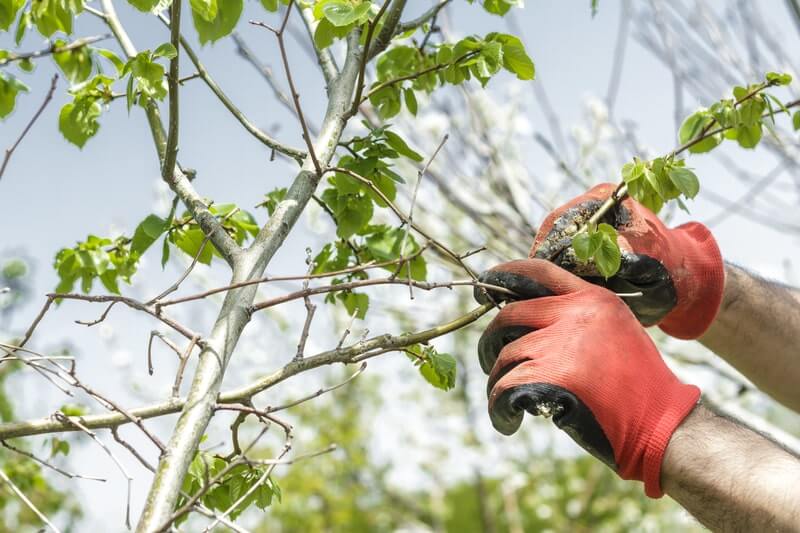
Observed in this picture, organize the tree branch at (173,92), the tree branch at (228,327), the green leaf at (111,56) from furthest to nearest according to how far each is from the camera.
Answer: the green leaf at (111,56) < the tree branch at (173,92) < the tree branch at (228,327)

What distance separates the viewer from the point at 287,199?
1.75 meters

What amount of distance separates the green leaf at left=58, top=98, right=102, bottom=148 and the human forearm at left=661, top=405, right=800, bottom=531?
5.18 feet

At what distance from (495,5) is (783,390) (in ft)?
5.40

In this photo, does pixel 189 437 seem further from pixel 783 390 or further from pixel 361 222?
pixel 783 390

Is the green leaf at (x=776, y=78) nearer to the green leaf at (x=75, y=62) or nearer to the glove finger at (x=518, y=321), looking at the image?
the glove finger at (x=518, y=321)

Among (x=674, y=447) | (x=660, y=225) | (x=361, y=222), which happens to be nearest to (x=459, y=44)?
(x=361, y=222)

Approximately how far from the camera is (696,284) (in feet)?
7.66

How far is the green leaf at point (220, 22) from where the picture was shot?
156cm

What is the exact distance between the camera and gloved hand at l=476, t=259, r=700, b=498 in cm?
173

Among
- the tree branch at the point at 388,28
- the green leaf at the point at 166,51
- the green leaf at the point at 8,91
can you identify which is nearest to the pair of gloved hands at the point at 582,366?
the tree branch at the point at 388,28

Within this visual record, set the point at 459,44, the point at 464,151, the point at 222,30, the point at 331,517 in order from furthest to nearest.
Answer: the point at 331,517 < the point at 464,151 < the point at 459,44 < the point at 222,30

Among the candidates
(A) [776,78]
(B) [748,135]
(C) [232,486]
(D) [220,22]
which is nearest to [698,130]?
(B) [748,135]

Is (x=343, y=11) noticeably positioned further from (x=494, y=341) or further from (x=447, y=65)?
(x=494, y=341)

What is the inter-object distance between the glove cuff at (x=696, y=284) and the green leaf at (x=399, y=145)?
3.10ft
